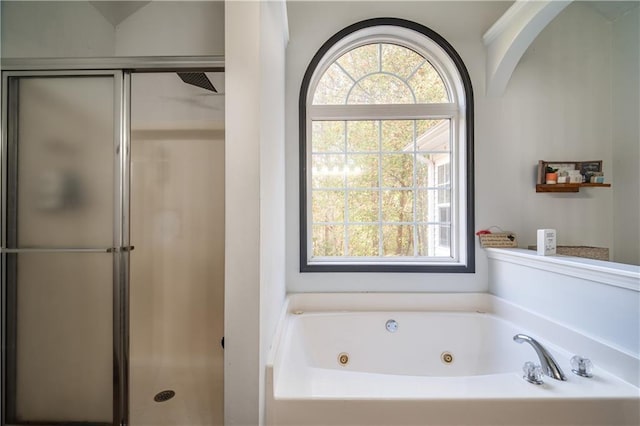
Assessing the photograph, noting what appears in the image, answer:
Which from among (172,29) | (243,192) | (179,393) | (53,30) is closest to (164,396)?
(179,393)

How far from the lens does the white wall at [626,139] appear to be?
1822 millimetres

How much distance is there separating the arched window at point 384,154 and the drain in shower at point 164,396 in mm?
1210

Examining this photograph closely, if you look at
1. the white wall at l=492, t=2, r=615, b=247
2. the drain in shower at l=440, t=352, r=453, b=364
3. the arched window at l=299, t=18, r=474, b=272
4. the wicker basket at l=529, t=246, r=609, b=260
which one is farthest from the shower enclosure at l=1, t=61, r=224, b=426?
the wicker basket at l=529, t=246, r=609, b=260

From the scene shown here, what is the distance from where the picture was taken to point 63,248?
142 centimetres

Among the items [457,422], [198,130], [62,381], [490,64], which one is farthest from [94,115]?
[490,64]

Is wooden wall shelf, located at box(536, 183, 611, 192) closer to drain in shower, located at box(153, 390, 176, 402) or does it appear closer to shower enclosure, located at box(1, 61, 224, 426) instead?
shower enclosure, located at box(1, 61, 224, 426)

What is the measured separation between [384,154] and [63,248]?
201cm

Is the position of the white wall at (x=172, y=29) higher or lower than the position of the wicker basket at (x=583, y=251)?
higher

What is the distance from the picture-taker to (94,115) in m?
1.42

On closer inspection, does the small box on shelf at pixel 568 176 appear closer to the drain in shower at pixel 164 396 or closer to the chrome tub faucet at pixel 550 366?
the chrome tub faucet at pixel 550 366

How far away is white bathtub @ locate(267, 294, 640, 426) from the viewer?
96cm

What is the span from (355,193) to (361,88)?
78cm

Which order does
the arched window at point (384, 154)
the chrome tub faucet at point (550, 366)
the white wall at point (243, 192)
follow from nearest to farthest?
the white wall at point (243, 192), the chrome tub faucet at point (550, 366), the arched window at point (384, 154)

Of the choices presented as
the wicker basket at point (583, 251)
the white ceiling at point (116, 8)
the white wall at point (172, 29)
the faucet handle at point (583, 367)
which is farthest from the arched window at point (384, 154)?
the white ceiling at point (116, 8)
